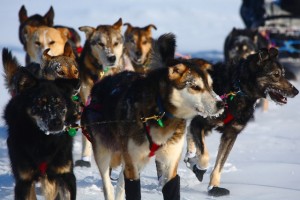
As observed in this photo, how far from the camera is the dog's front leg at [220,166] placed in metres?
4.73

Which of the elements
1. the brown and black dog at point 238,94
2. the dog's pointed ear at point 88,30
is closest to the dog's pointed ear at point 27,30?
the dog's pointed ear at point 88,30

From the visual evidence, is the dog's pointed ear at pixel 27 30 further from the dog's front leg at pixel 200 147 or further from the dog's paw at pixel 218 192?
the dog's paw at pixel 218 192

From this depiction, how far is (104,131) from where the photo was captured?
13.3 ft

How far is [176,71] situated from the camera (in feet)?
11.9

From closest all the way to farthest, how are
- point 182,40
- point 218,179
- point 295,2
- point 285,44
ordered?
1. point 218,179
2. point 285,44
3. point 295,2
4. point 182,40

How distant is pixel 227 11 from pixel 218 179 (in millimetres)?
18564

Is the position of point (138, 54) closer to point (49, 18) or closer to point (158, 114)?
point (49, 18)

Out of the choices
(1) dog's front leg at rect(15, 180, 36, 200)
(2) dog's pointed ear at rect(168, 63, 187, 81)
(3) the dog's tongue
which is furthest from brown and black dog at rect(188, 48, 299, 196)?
(1) dog's front leg at rect(15, 180, 36, 200)

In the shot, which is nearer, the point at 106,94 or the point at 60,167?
the point at 60,167

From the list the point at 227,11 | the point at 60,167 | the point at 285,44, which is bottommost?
the point at 227,11

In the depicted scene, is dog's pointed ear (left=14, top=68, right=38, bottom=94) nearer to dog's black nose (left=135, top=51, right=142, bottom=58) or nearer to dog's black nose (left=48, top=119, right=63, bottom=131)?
dog's black nose (left=48, top=119, right=63, bottom=131)

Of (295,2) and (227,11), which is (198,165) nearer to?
(295,2)

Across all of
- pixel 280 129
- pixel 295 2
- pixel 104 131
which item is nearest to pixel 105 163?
pixel 104 131

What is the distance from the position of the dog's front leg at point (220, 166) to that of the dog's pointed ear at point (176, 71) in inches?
52.9
